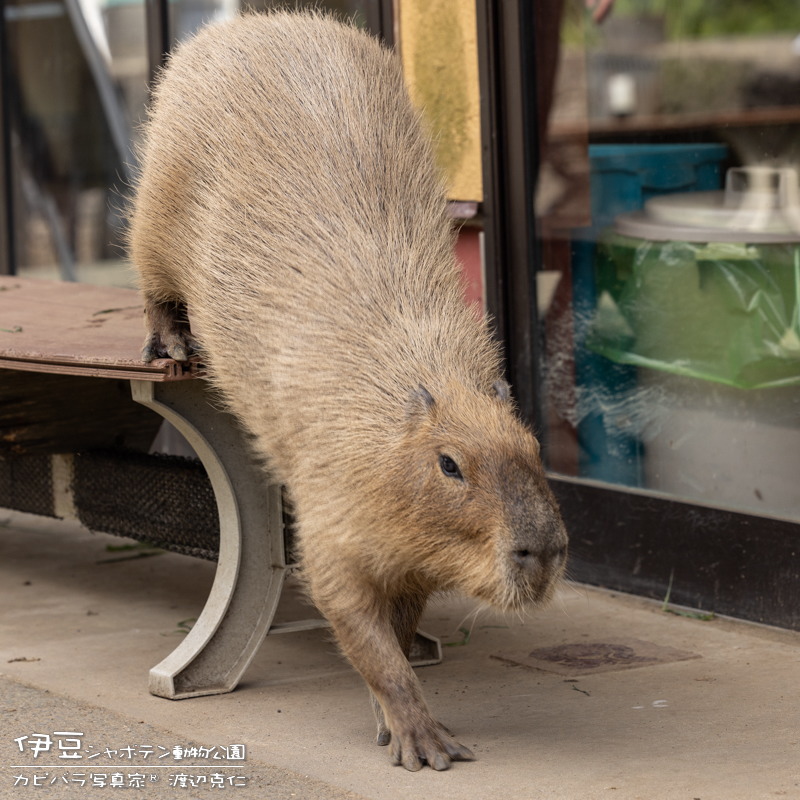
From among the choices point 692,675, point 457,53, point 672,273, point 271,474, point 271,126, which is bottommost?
point 692,675

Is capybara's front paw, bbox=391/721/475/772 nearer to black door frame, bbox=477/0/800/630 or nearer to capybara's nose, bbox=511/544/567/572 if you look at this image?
capybara's nose, bbox=511/544/567/572

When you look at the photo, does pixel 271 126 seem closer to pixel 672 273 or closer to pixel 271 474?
pixel 271 474

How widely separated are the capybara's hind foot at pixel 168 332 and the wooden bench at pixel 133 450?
0.10 m

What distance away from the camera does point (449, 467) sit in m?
3.52

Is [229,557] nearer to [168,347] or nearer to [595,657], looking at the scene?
[168,347]

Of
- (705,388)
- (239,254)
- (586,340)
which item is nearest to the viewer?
(239,254)

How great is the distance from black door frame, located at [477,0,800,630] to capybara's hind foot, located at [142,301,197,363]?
1.67m

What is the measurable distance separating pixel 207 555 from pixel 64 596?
1.02m

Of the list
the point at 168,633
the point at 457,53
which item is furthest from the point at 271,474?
the point at 457,53

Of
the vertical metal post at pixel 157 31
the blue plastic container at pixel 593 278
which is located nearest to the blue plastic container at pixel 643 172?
the blue plastic container at pixel 593 278

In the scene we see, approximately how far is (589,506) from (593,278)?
0.92m

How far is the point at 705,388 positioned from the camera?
5430 millimetres

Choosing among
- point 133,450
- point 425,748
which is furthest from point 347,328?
point 133,450

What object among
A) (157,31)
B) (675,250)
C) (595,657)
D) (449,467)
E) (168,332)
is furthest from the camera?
(157,31)
